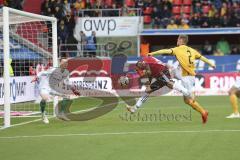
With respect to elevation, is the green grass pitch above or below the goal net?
below

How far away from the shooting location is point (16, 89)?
21688 mm

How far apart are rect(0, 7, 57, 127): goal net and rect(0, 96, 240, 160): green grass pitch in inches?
88.3

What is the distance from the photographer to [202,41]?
118 feet

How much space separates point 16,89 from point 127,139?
1040 centimetres

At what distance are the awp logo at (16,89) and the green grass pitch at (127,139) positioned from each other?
156 inches

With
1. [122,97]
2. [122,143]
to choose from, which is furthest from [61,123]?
[122,97]

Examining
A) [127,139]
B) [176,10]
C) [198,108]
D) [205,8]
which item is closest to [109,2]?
[176,10]

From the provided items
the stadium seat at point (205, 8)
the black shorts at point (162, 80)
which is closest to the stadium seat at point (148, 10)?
the stadium seat at point (205, 8)

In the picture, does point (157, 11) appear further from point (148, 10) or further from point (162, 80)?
point (162, 80)

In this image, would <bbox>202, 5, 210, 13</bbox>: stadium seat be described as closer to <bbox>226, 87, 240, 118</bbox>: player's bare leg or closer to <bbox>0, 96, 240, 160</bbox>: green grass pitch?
<bbox>0, 96, 240, 160</bbox>: green grass pitch

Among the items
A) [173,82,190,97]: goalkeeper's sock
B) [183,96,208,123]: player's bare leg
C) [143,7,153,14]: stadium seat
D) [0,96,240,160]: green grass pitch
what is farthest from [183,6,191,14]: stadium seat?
[183,96,208,123]: player's bare leg

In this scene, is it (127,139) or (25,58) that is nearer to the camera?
(127,139)

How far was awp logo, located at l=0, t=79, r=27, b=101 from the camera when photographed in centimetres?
2089

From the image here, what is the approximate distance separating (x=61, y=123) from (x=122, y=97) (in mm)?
11262
